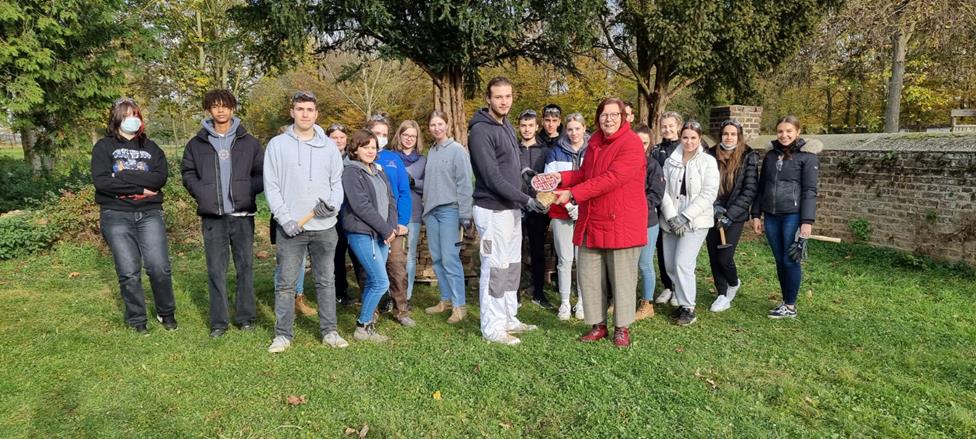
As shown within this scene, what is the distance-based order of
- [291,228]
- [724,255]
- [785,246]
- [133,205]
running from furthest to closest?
1. [724,255]
2. [785,246]
3. [133,205]
4. [291,228]

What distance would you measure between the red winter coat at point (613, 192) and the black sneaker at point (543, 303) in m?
1.48

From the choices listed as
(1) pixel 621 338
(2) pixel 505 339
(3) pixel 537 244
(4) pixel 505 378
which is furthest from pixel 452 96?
(4) pixel 505 378

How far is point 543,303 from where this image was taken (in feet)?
18.5

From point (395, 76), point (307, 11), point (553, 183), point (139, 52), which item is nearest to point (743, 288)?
point (553, 183)

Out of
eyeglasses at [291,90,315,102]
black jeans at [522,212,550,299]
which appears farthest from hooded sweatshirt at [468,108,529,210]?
black jeans at [522,212,550,299]

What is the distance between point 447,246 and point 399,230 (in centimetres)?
46

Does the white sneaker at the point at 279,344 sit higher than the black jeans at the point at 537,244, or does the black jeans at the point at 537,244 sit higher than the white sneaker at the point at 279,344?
the black jeans at the point at 537,244

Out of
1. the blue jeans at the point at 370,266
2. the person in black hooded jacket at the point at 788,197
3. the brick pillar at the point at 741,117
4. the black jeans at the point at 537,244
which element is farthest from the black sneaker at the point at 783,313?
the brick pillar at the point at 741,117

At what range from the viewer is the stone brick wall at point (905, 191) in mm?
7258

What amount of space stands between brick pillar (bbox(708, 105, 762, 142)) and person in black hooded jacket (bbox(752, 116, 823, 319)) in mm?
6082

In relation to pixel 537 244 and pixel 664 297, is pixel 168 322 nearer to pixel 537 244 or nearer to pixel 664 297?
pixel 537 244

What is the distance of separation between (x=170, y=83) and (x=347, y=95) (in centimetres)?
1150

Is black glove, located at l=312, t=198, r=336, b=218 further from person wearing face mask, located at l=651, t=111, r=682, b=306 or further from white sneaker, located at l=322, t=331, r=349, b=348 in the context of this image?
person wearing face mask, located at l=651, t=111, r=682, b=306

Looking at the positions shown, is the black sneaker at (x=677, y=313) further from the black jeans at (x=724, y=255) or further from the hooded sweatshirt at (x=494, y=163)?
the hooded sweatshirt at (x=494, y=163)
